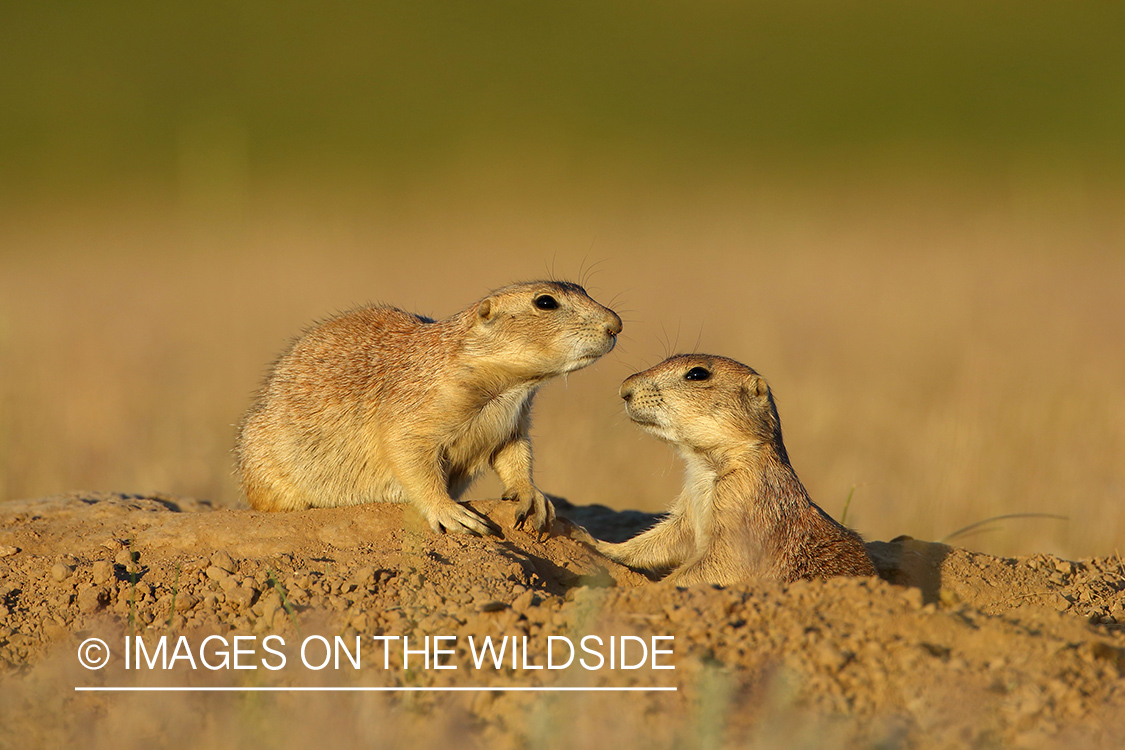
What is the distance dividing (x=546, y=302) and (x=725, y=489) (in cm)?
138

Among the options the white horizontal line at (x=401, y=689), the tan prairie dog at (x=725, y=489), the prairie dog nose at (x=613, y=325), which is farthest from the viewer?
the prairie dog nose at (x=613, y=325)

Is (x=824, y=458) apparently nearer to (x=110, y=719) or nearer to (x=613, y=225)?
(x=110, y=719)

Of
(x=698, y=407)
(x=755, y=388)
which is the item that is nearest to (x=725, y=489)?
(x=698, y=407)

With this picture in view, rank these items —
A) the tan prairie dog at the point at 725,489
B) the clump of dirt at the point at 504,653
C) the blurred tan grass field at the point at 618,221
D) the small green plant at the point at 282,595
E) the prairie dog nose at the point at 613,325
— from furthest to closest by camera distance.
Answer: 1. the blurred tan grass field at the point at 618,221
2. the prairie dog nose at the point at 613,325
3. the tan prairie dog at the point at 725,489
4. the small green plant at the point at 282,595
5. the clump of dirt at the point at 504,653

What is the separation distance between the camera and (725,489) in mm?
5977

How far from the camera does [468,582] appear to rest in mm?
4910

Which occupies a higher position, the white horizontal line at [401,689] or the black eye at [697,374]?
the black eye at [697,374]

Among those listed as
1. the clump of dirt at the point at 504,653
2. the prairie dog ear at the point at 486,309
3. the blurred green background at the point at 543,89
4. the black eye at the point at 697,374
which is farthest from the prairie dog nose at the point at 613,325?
the blurred green background at the point at 543,89

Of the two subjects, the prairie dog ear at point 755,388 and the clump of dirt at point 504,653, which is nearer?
the clump of dirt at point 504,653

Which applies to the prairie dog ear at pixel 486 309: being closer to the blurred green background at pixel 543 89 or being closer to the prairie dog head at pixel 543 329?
the prairie dog head at pixel 543 329

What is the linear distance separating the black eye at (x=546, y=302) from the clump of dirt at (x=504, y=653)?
1.36 m

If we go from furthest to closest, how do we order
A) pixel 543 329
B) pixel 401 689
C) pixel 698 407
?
pixel 698 407, pixel 543 329, pixel 401 689

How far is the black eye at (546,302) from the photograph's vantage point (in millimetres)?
6168

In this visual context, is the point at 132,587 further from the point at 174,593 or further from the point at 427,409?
the point at 427,409
